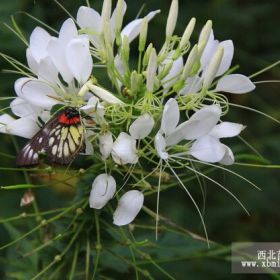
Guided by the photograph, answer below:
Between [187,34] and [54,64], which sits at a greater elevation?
[187,34]

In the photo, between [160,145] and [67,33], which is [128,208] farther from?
[67,33]

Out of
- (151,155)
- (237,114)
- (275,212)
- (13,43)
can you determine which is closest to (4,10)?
(13,43)

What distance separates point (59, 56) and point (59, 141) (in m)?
0.22

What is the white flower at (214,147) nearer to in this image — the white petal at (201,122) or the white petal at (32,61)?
the white petal at (201,122)

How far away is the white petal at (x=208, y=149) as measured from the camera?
63.6 inches

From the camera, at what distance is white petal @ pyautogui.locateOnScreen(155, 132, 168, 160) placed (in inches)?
62.4

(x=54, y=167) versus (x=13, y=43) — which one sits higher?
(x=13, y=43)

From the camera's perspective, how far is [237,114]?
10.6ft

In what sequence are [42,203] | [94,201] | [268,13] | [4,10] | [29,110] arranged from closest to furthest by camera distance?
[94,201]
[29,110]
[4,10]
[42,203]
[268,13]

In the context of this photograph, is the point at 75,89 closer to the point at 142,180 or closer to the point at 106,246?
the point at 142,180

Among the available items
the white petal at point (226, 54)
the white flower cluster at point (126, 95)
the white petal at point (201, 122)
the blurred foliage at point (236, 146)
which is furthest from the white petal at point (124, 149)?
the blurred foliage at point (236, 146)

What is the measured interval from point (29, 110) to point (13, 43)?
2.16 feet

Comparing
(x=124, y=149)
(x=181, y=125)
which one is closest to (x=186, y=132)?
(x=181, y=125)

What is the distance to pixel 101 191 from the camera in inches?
64.3
